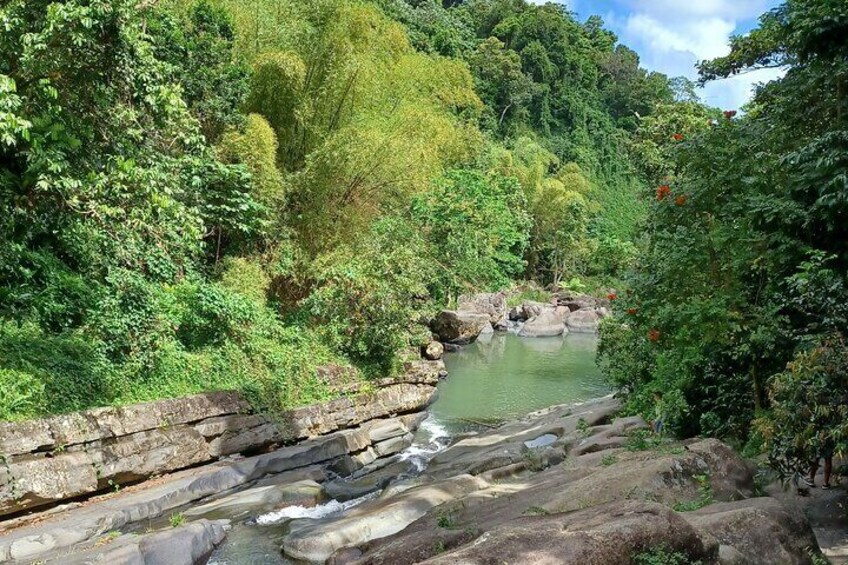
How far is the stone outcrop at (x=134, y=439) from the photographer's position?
7.99 metres

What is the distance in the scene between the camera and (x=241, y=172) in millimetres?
14086

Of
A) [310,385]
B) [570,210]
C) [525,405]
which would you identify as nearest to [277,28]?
[310,385]

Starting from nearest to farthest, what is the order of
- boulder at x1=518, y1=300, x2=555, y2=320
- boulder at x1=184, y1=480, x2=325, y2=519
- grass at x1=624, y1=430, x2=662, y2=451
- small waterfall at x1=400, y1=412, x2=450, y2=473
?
1. grass at x1=624, y1=430, x2=662, y2=451
2. boulder at x1=184, y1=480, x2=325, y2=519
3. small waterfall at x1=400, y1=412, x2=450, y2=473
4. boulder at x1=518, y1=300, x2=555, y2=320

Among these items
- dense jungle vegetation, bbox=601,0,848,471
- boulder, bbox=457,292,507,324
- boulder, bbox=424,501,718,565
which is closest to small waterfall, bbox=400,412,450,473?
dense jungle vegetation, bbox=601,0,848,471

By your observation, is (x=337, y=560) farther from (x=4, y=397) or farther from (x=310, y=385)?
(x=310, y=385)

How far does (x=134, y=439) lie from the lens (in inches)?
371

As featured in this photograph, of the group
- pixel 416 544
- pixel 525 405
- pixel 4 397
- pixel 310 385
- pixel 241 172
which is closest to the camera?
pixel 416 544

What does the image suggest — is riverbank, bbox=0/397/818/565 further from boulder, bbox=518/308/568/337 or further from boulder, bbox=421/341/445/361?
boulder, bbox=518/308/568/337

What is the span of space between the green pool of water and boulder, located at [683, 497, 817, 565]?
9.71 meters

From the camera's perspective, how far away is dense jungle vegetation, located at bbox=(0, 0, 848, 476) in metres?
7.29

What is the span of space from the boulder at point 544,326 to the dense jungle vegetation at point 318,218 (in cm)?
619

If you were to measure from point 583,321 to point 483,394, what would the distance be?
44.9 feet

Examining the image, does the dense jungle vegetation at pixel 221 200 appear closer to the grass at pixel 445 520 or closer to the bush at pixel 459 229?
the bush at pixel 459 229

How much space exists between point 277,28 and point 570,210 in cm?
2359
